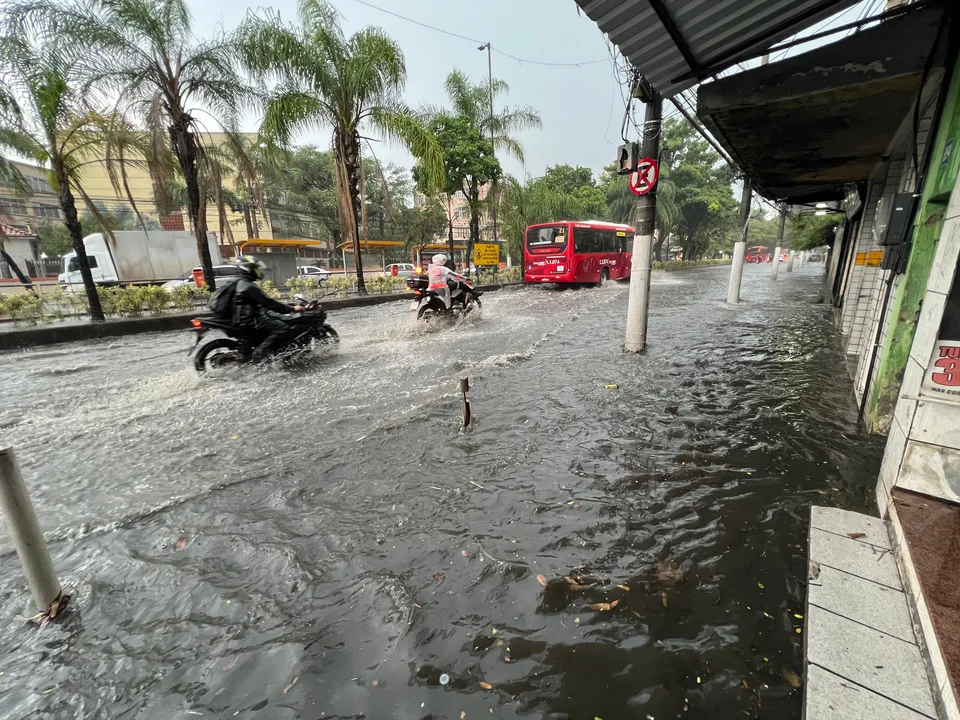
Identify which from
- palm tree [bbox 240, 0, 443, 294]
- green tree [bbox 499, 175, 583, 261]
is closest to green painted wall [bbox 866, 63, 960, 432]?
palm tree [bbox 240, 0, 443, 294]

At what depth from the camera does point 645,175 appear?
20.3 feet

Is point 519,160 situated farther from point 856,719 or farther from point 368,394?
point 856,719

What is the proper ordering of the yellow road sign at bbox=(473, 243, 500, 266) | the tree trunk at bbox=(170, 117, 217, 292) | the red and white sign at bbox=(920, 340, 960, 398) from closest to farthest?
1. the red and white sign at bbox=(920, 340, 960, 398)
2. the tree trunk at bbox=(170, 117, 217, 292)
3. the yellow road sign at bbox=(473, 243, 500, 266)

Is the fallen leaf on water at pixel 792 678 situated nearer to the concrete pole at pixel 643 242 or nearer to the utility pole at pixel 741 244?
the concrete pole at pixel 643 242

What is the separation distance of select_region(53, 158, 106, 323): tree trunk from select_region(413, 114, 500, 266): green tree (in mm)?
9753

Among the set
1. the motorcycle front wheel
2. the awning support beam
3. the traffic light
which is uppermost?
the awning support beam

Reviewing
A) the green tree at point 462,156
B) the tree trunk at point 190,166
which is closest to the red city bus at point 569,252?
the green tree at point 462,156

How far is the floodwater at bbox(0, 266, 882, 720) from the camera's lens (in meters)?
1.68

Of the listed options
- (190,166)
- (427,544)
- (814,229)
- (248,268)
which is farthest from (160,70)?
(814,229)

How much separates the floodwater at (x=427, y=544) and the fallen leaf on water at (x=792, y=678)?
2 cm

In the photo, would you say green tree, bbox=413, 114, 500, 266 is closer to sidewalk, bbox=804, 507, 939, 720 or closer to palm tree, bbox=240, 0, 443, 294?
palm tree, bbox=240, 0, 443, 294

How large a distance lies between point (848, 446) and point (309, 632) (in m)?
4.17

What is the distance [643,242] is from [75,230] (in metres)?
11.9

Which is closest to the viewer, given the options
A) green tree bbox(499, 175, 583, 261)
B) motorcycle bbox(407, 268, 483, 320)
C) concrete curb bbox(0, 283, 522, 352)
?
concrete curb bbox(0, 283, 522, 352)
